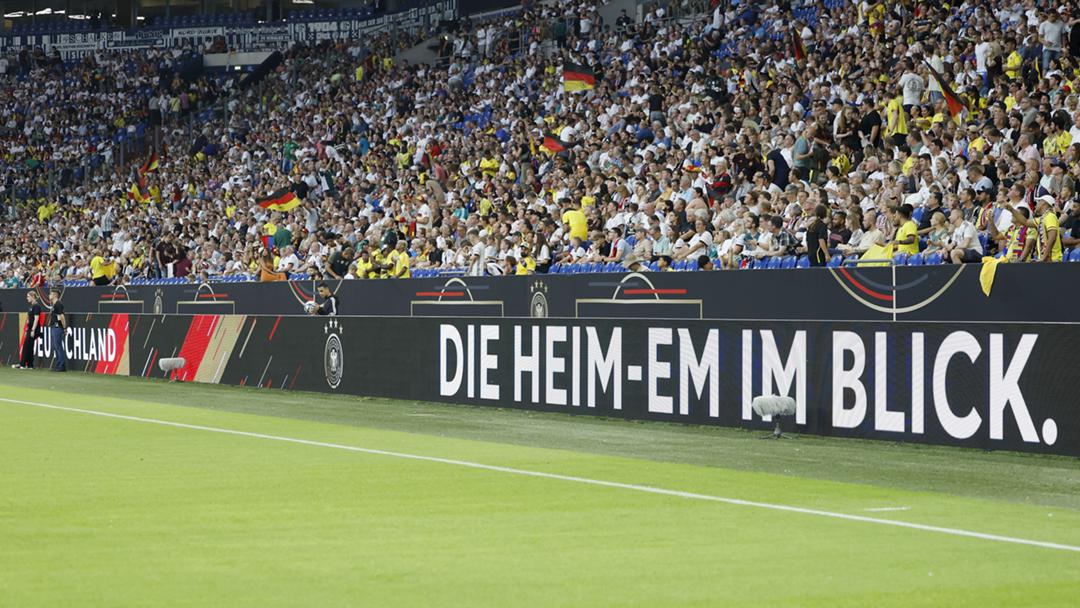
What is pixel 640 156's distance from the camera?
93.3ft

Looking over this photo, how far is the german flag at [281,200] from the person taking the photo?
119 feet

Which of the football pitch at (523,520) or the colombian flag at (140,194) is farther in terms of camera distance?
the colombian flag at (140,194)

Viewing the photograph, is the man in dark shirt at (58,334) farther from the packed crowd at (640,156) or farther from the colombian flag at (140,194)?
the colombian flag at (140,194)

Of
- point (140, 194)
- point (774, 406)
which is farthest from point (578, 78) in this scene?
point (774, 406)

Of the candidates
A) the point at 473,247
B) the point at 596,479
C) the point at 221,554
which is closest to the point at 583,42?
the point at 473,247

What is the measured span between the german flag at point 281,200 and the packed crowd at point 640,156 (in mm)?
424

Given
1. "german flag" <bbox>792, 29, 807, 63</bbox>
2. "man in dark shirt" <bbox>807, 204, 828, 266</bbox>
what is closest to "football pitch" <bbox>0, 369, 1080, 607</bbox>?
"man in dark shirt" <bbox>807, 204, 828, 266</bbox>

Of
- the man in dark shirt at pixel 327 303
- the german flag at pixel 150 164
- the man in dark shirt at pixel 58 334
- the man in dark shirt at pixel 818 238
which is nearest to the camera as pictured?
the man in dark shirt at pixel 818 238

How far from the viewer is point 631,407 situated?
17359 millimetres

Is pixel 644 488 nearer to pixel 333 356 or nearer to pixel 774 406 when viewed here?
pixel 774 406

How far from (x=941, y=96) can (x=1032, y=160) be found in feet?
14.5

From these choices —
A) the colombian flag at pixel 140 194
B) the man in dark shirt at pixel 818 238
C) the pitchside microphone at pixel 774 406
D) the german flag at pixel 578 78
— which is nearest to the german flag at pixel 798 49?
the german flag at pixel 578 78

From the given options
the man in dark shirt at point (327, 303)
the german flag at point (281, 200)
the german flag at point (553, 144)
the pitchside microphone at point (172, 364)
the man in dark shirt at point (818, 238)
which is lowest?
the pitchside microphone at point (172, 364)

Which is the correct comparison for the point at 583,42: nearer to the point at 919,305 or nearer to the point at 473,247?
the point at 473,247
